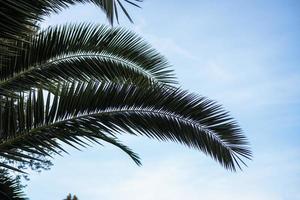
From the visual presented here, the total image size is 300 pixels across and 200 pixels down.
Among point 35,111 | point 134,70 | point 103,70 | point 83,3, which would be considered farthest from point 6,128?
point 134,70

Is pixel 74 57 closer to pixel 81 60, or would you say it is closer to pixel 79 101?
pixel 81 60

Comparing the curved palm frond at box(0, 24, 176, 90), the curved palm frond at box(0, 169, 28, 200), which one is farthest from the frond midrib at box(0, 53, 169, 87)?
the curved palm frond at box(0, 169, 28, 200)

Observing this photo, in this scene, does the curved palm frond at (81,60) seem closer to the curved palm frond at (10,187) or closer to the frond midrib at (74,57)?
the frond midrib at (74,57)

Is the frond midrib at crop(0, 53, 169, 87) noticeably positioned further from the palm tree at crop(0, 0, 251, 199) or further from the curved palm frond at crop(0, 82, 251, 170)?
the curved palm frond at crop(0, 82, 251, 170)

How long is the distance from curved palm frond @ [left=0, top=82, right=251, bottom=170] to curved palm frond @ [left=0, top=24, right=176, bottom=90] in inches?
15.6

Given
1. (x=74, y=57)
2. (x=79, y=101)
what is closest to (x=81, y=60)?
(x=74, y=57)

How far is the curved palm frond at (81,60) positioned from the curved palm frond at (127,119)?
0.40 meters

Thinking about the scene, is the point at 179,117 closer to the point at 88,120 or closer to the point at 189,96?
the point at 189,96

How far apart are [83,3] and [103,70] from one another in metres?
1.13

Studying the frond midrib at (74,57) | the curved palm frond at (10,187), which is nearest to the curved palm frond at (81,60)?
the frond midrib at (74,57)

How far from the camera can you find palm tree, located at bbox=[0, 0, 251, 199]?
142 inches

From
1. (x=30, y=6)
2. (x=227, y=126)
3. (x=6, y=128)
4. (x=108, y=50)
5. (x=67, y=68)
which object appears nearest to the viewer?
(x=30, y=6)

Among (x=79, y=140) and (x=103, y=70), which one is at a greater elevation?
(x=103, y=70)

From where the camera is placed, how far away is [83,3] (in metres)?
4.61
